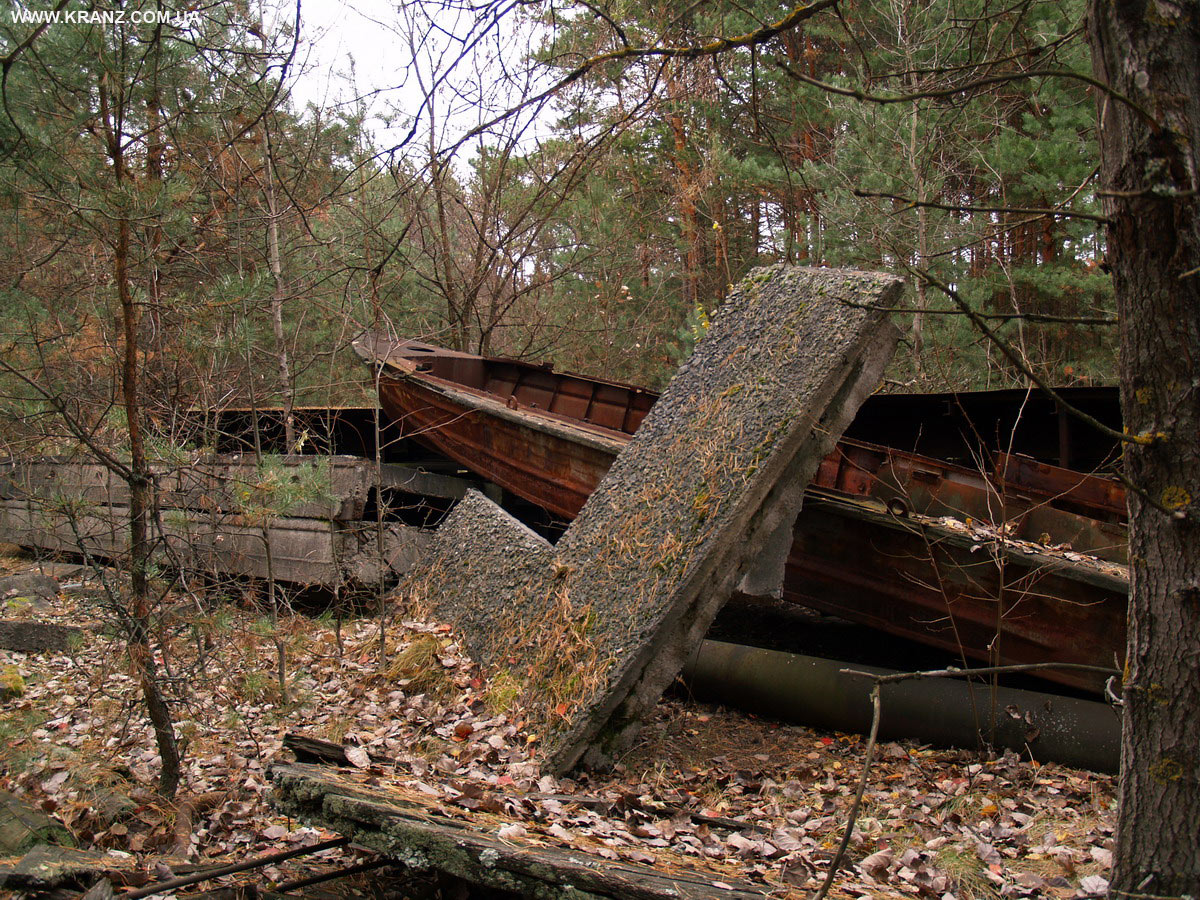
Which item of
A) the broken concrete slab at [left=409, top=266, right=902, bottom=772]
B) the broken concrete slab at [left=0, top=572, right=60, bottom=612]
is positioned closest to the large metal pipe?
the broken concrete slab at [left=409, top=266, right=902, bottom=772]

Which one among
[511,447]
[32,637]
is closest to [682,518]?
[511,447]

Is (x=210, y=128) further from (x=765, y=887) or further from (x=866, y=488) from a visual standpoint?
(x=765, y=887)

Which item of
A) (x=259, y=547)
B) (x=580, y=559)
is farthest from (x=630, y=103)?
(x=580, y=559)

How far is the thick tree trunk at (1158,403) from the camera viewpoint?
183cm

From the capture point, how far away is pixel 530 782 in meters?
3.92

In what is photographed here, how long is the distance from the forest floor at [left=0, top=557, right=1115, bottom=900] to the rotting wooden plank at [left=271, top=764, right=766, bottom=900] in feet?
0.59

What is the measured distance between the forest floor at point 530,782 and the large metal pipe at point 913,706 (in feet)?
0.34

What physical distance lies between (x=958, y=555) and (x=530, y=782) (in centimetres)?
276

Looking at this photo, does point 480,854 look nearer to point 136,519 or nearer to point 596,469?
point 136,519

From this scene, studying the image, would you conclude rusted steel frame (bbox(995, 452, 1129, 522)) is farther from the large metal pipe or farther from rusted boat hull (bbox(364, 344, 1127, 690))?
the large metal pipe

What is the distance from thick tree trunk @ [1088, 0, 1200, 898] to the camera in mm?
1834

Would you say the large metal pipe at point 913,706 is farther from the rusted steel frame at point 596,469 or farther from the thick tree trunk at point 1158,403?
the thick tree trunk at point 1158,403

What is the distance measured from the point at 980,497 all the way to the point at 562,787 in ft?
11.0

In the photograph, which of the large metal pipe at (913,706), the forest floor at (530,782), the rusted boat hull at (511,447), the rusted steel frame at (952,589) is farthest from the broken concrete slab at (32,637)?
the rusted steel frame at (952,589)
